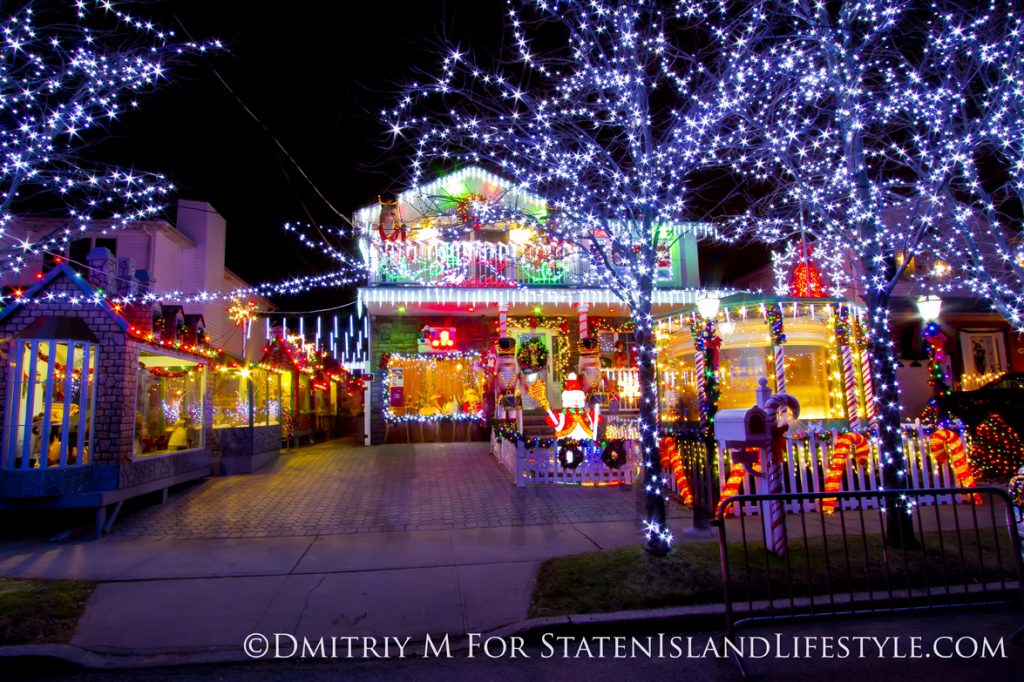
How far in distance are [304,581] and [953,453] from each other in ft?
30.9

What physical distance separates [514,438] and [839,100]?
7.45 m

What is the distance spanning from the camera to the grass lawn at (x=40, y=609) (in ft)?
15.2

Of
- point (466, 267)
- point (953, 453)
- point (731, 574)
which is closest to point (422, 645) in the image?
point (731, 574)

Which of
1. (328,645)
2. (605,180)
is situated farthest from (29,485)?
(605,180)

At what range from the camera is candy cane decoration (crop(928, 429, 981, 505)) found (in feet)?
29.2

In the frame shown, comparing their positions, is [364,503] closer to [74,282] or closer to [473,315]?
[74,282]

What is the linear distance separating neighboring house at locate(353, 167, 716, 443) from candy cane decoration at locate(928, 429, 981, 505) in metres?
8.21

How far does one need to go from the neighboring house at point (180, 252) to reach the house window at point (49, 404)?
811cm

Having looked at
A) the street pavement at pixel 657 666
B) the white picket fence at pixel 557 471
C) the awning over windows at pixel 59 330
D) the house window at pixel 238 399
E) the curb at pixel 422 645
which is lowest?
the street pavement at pixel 657 666

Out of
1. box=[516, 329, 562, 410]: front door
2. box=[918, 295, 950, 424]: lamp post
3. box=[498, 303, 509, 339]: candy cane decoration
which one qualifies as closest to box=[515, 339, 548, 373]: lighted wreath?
box=[498, 303, 509, 339]: candy cane decoration

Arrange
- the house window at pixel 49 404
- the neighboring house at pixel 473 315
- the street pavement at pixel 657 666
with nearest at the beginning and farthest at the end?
the street pavement at pixel 657 666 → the house window at pixel 49 404 → the neighboring house at pixel 473 315

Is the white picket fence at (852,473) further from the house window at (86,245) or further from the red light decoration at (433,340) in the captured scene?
the house window at (86,245)

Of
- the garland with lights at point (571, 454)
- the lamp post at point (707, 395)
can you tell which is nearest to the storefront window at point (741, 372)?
the lamp post at point (707, 395)

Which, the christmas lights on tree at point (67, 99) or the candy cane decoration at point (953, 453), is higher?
the christmas lights on tree at point (67, 99)
